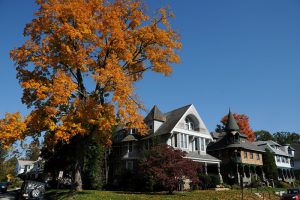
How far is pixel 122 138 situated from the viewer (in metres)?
41.7

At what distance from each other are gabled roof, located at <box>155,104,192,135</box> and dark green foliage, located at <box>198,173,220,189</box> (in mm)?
6922

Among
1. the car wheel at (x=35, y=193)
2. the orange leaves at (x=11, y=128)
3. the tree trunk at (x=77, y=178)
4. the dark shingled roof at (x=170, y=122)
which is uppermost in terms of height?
the dark shingled roof at (x=170, y=122)

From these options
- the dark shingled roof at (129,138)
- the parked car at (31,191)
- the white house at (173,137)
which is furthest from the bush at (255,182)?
the parked car at (31,191)

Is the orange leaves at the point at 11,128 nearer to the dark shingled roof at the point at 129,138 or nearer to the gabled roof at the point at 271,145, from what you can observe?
the dark shingled roof at the point at 129,138

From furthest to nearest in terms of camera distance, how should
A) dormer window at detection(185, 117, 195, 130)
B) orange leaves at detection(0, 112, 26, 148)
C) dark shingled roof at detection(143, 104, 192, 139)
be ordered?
dormer window at detection(185, 117, 195, 130)
dark shingled roof at detection(143, 104, 192, 139)
orange leaves at detection(0, 112, 26, 148)

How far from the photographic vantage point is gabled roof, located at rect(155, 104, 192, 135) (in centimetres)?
3629

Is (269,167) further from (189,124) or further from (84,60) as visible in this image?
(84,60)

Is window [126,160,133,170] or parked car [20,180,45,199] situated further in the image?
window [126,160,133,170]

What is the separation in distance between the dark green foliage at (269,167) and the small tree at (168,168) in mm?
25311

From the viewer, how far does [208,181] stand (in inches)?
1329

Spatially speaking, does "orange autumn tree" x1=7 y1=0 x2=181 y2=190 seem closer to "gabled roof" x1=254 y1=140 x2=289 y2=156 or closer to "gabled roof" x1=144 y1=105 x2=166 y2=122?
"gabled roof" x1=144 y1=105 x2=166 y2=122

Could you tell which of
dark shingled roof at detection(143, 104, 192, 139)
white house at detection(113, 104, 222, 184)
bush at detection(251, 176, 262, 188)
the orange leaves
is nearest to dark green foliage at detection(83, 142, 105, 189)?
white house at detection(113, 104, 222, 184)

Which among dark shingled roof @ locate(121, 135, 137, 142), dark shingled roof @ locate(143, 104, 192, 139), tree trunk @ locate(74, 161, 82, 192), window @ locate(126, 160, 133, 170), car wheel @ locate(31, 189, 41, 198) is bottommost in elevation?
car wheel @ locate(31, 189, 41, 198)

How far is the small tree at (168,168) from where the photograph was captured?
999 inches
